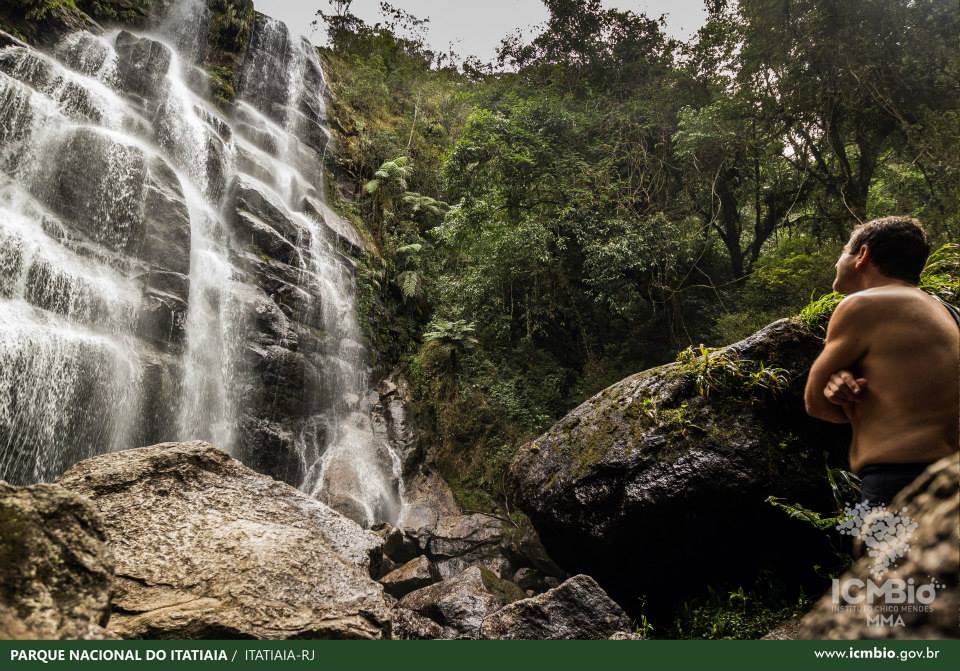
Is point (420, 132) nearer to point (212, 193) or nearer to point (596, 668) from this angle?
point (212, 193)

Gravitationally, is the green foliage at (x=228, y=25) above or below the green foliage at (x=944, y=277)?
above

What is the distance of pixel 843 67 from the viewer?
420 inches

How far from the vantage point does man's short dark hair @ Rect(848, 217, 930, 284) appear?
2.26 metres

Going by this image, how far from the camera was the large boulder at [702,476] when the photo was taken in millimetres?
4414

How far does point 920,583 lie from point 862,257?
183 cm

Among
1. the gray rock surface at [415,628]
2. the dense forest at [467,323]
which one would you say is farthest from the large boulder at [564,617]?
the gray rock surface at [415,628]

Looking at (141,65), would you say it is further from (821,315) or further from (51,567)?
(821,315)

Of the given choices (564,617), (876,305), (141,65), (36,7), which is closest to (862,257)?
(876,305)

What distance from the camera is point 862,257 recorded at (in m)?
2.36

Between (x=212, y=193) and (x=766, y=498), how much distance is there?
1382 cm

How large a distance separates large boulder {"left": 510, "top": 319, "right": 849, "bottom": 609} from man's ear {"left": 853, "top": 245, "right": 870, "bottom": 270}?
8.10 ft

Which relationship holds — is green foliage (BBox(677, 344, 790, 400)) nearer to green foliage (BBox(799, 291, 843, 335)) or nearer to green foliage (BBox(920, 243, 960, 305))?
green foliage (BBox(799, 291, 843, 335))

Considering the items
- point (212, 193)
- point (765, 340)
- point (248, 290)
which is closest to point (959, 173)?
point (765, 340)

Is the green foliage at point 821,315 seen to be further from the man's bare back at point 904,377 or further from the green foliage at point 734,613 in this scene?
the man's bare back at point 904,377
